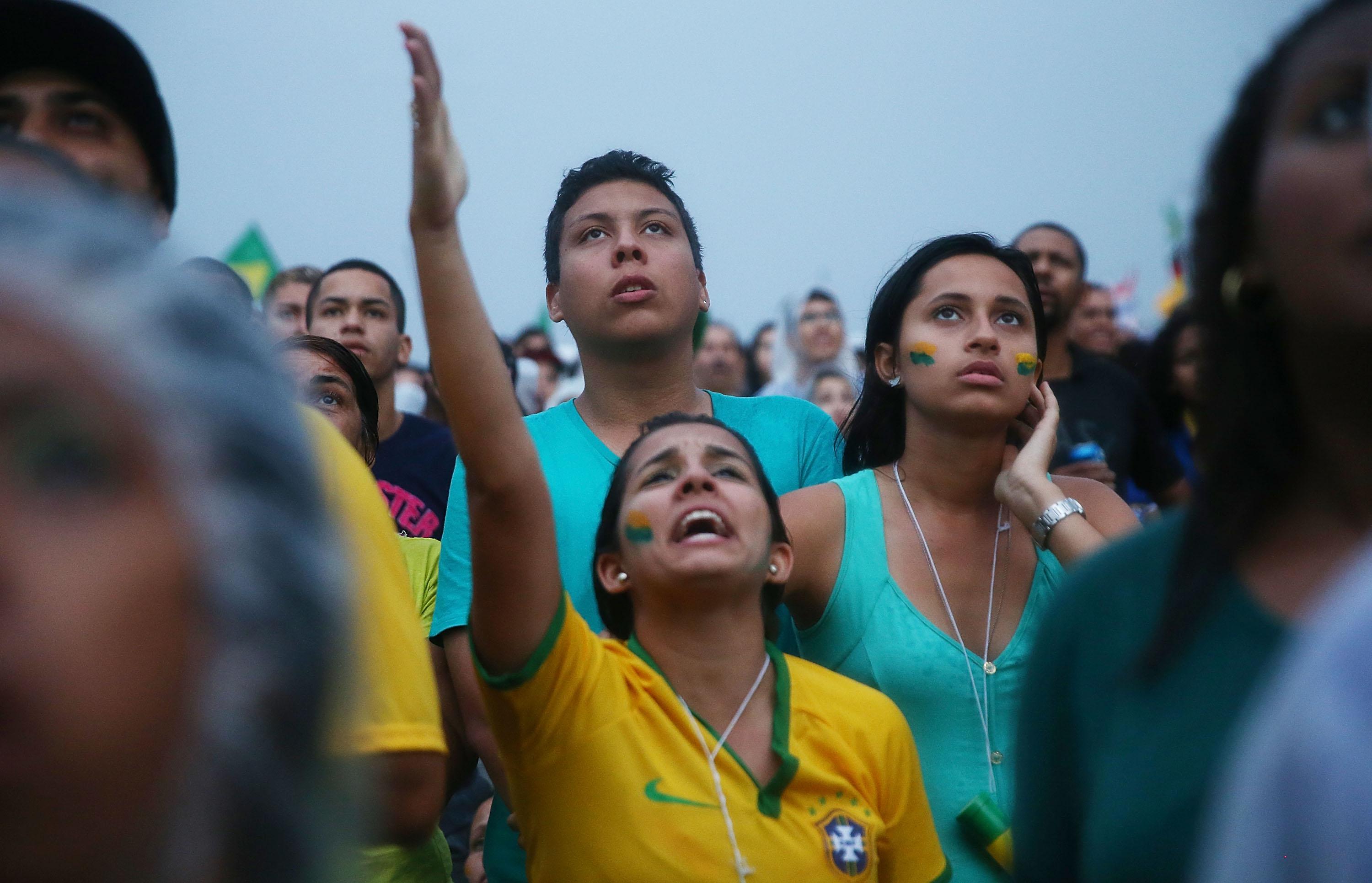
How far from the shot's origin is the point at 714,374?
7.57m

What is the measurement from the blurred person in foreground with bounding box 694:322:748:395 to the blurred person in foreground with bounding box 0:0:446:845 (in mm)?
5837

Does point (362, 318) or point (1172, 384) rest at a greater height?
point (362, 318)

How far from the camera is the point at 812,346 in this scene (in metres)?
7.58

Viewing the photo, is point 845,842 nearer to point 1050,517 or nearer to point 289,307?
point 1050,517

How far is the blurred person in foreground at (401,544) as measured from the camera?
2365mm

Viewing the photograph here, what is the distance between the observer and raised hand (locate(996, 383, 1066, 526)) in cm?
278

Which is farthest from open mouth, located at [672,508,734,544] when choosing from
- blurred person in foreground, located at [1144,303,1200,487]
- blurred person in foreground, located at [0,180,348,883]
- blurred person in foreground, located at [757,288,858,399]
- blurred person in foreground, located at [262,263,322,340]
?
blurred person in foreground, located at [757,288,858,399]

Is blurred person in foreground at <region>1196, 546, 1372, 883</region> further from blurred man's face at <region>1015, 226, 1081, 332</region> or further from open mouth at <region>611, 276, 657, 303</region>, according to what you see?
blurred man's face at <region>1015, 226, 1081, 332</region>

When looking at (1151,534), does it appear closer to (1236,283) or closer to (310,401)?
(1236,283)

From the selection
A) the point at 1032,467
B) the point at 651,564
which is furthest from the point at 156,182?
the point at 1032,467

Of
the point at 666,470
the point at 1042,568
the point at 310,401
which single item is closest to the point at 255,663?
the point at 666,470

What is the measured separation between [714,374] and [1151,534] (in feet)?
20.7

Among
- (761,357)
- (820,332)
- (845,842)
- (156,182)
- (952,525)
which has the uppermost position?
(156,182)

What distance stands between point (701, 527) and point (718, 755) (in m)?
0.44
